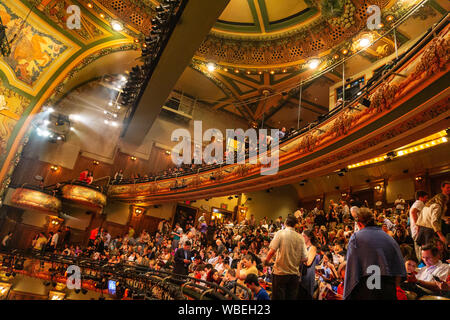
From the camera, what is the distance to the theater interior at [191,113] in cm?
542

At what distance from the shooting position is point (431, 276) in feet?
11.2

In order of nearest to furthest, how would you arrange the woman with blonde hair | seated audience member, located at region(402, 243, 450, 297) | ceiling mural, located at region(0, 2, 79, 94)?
seated audience member, located at region(402, 243, 450, 297) → the woman with blonde hair → ceiling mural, located at region(0, 2, 79, 94)

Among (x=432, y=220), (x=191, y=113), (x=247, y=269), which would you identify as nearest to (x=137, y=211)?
(x=191, y=113)

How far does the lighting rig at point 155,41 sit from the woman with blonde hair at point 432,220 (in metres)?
6.33

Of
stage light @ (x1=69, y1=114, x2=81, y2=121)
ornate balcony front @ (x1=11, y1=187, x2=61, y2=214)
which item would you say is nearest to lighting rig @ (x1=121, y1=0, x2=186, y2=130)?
stage light @ (x1=69, y1=114, x2=81, y2=121)

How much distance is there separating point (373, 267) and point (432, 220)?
308cm

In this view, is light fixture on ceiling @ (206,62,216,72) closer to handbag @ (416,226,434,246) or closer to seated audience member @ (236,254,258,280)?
seated audience member @ (236,254,258,280)

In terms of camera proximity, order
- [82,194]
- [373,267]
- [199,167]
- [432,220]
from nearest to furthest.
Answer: [373,267], [432,220], [199,167], [82,194]

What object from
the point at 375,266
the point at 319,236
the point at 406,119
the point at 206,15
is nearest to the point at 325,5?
the point at 206,15

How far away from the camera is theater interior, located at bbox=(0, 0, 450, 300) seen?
5418 mm

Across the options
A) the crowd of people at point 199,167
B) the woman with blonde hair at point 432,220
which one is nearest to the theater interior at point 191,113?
the crowd of people at point 199,167

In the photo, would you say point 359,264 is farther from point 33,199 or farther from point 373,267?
point 33,199
